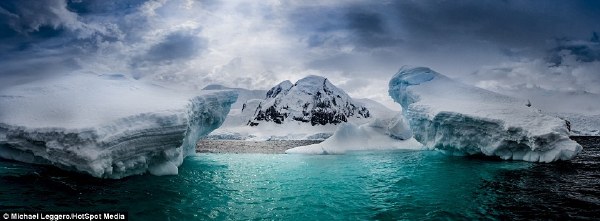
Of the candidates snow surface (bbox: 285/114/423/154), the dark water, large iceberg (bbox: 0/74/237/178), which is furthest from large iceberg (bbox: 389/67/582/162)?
large iceberg (bbox: 0/74/237/178)

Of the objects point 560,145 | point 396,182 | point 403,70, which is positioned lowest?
point 396,182

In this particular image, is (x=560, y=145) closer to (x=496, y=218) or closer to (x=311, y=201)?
(x=496, y=218)

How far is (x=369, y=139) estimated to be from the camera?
42.2m

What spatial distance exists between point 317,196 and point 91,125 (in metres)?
8.09

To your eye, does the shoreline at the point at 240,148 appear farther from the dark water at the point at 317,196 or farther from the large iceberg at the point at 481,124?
the dark water at the point at 317,196

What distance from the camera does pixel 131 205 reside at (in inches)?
403

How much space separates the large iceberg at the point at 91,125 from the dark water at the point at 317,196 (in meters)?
0.99

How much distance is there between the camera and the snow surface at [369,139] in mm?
40281

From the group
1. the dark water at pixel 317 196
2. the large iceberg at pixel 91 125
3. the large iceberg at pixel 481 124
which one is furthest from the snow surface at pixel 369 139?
the large iceberg at pixel 91 125

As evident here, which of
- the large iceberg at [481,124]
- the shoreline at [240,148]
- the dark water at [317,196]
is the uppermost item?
the large iceberg at [481,124]

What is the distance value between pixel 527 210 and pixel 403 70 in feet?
91.9

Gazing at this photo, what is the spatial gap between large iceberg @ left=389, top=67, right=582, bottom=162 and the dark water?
2.92 meters

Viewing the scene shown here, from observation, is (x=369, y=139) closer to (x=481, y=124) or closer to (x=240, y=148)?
(x=481, y=124)

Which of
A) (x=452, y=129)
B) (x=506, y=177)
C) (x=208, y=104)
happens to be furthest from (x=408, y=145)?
(x=208, y=104)
